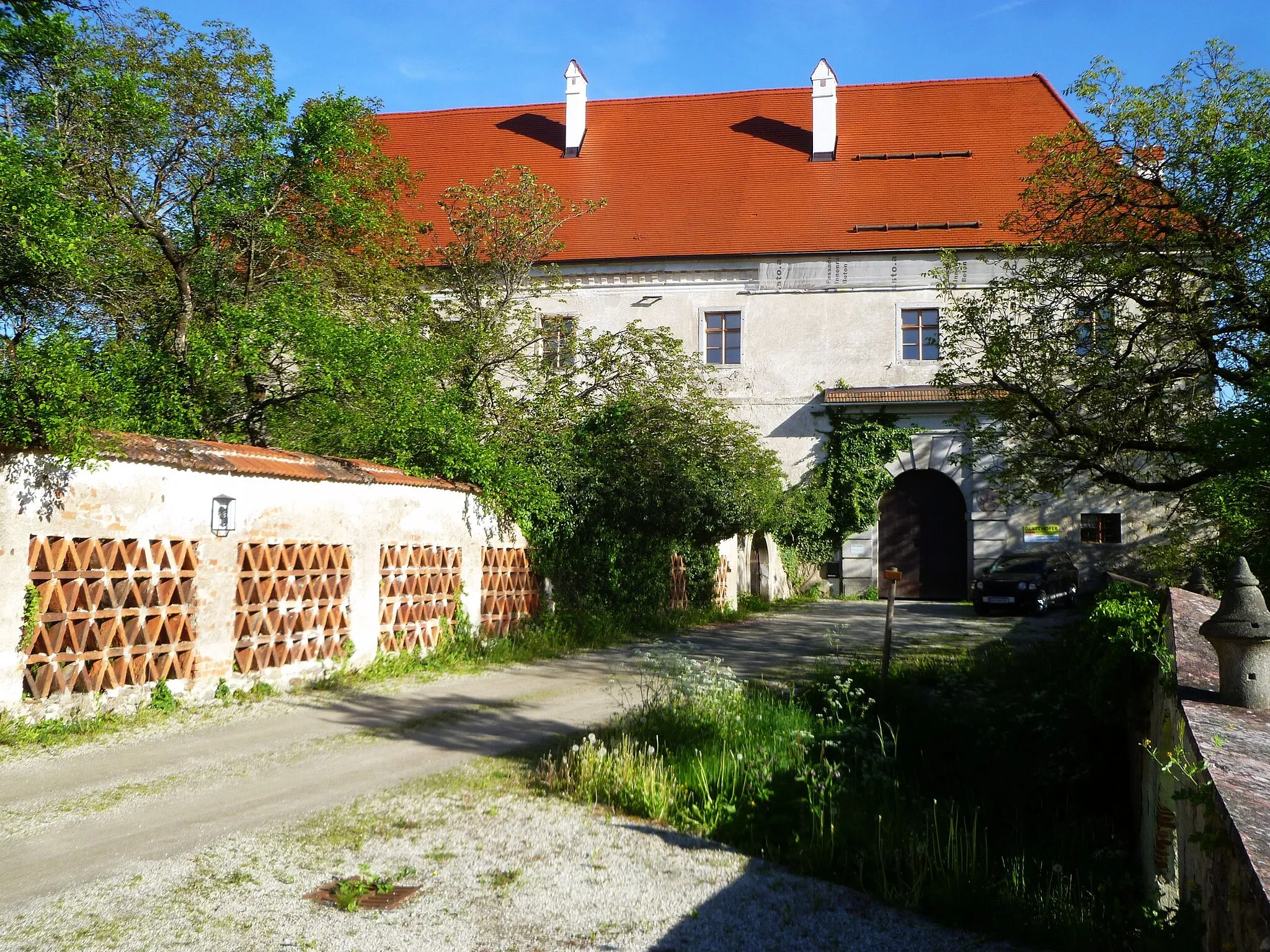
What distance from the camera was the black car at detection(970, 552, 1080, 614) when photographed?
21.8 m

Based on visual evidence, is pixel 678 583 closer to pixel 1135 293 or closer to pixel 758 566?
pixel 758 566

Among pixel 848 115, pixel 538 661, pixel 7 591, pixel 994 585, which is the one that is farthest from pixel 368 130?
pixel 848 115

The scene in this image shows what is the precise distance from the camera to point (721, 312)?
29.0 m

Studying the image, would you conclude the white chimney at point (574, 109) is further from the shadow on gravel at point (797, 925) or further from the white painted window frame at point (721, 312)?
the shadow on gravel at point (797, 925)

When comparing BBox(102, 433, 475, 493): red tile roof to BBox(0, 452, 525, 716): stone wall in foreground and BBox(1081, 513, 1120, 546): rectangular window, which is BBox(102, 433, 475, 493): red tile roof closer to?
BBox(0, 452, 525, 716): stone wall in foreground

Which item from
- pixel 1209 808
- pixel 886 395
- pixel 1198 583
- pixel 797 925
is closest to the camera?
pixel 1209 808

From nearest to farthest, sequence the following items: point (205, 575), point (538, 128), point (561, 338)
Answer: point (205, 575)
point (561, 338)
point (538, 128)

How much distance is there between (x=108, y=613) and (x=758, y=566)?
62.2 feet

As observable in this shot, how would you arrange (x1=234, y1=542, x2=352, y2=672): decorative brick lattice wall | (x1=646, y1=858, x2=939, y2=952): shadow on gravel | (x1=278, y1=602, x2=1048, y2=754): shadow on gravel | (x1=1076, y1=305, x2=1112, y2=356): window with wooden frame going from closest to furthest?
(x1=646, y1=858, x2=939, y2=952): shadow on gravel → (x1=278, y1=602, x2=1048, y2=754): shadow on gravel → (x1=234, y1=542, x2=352, y2=672): decorative brick lattice wall → (x1=1076, y1=305, x2=1112, y2=356): window with wooden frame

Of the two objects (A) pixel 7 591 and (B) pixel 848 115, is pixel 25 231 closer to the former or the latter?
(A) pixel 7 591

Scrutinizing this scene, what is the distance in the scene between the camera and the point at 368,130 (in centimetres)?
1658

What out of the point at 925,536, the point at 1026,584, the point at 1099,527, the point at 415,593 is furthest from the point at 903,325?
the point at 415,593

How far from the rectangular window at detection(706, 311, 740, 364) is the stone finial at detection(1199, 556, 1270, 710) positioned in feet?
79.5

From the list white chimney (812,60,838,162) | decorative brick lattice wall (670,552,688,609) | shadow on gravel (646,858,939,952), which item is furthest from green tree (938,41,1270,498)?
white chimney (812,60,838,162)
